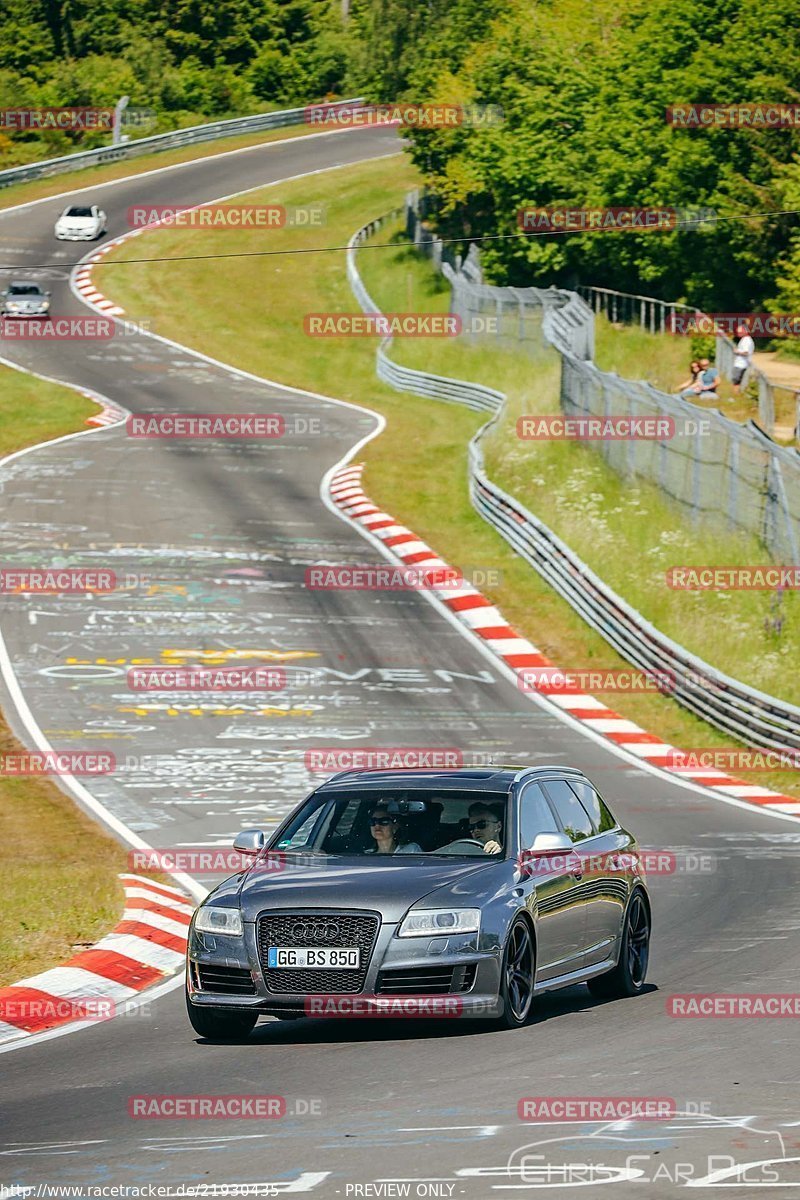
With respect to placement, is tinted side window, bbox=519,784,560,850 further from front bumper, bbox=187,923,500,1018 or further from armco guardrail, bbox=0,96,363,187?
armco guardrail, bbox=0,96,363,187

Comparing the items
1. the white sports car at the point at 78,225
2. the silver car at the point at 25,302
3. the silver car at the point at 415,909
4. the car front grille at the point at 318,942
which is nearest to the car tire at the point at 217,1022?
the silver car at the point at 415,909

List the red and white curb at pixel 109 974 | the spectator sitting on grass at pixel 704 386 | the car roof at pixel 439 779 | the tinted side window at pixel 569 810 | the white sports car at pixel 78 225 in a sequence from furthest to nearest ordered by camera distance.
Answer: the white sports car at pixel 78 225 → the spectator sitting on grass at pixel 704 386 → the tinted side window at pixel 569 810 → the red and white curb at pixel 109 974 → the car roof at pixel 439 779

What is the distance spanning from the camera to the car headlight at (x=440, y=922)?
1074cm

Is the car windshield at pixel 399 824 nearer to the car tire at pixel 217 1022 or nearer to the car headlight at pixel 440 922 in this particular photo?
the car headlight at pixel 440 922

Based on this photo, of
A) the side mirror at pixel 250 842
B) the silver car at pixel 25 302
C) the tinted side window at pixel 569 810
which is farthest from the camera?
the silver car at pixel 25 302

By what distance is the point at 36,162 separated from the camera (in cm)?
8675

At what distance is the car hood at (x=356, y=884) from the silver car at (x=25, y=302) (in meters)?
52.0

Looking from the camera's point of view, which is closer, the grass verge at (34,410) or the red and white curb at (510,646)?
the red and white curb at (510,646)

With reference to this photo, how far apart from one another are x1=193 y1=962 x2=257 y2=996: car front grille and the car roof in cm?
147

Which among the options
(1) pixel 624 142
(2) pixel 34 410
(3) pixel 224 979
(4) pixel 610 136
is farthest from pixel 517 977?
(4) pixel 610 136

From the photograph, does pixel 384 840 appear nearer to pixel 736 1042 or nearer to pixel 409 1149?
pixel 736 1042

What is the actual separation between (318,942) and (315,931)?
6 cm

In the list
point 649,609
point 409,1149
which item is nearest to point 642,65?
point 649,609

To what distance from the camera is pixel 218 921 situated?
36.3 feet
